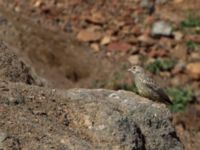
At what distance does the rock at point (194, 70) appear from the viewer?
17109 millimetres

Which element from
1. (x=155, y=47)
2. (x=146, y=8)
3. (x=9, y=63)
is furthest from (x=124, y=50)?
(x=9, y=63)

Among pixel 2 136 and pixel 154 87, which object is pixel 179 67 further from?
pixel 2 136

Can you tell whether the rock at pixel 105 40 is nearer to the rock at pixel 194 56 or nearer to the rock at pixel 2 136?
the rock at pixel 194 56

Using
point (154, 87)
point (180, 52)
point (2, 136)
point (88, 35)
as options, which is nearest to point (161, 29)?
point (180, 52)

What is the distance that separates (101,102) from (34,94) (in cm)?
62

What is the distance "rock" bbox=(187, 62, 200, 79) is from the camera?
17.1 metres

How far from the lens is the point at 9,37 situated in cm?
1551

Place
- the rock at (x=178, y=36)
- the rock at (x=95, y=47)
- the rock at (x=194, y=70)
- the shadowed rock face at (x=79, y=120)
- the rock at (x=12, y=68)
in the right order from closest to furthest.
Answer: the shadowed rock face at (x=79, y=120) < the rock at (x=12, y=68) < the rock at (x=194, y=70) < the rock at (x=95, y=47) < the rock at (x=178, y=36)

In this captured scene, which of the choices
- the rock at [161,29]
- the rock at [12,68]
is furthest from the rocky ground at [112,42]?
the rock at [12,68]

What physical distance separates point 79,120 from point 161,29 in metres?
12.1

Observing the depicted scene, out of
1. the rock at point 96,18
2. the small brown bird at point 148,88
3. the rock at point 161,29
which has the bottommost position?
the small brown bird at point 148,88

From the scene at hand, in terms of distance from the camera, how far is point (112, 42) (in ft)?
60.0

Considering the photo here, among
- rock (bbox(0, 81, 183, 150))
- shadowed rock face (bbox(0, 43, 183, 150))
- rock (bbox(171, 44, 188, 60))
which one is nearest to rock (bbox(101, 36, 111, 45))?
rock (bbox(171, 44, 188, 60))

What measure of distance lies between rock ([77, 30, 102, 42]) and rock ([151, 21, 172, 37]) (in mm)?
1329
